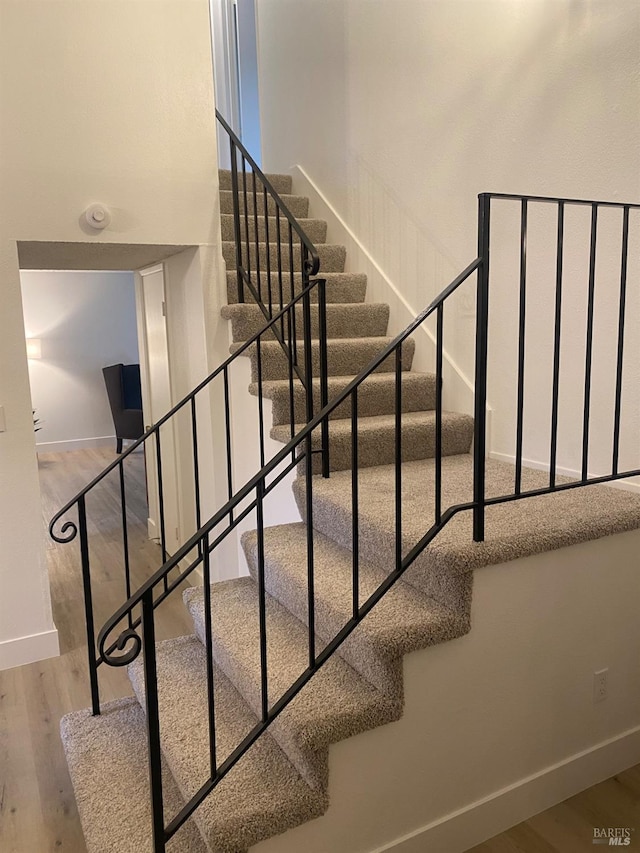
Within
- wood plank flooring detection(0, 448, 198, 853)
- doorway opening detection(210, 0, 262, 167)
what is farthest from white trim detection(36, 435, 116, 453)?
doorway opening detection(210, 0, 262, 167)

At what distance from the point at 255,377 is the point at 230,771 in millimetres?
1920

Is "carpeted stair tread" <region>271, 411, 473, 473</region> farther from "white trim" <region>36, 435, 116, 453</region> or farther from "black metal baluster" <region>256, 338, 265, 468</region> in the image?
"white trim" <region>36, 435, 116, 453</region>

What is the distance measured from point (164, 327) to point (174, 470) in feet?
3.03

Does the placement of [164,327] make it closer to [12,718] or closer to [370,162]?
[370,162]

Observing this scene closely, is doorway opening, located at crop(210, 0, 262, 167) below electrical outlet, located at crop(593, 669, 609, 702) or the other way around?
the other way around

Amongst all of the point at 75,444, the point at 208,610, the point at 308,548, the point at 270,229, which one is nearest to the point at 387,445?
the point at 308,548

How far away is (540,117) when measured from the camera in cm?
277

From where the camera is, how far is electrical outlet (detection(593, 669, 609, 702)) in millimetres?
2273

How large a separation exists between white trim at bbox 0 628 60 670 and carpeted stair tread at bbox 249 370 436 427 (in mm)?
1531

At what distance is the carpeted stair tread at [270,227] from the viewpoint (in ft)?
13.2

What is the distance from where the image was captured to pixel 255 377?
334 cm

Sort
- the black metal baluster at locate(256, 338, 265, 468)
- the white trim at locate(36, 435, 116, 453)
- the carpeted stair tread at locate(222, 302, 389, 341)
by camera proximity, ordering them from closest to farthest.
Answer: the black metal baluster at locate(256, 338, 265, 468), the carpeted stair tread at locate(222, 302, 389, 341), the white trim at locate(36, 435, 116, 453)

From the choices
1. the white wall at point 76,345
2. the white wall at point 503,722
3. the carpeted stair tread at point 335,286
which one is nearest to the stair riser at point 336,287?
the carpeted stair tread at point 335,286

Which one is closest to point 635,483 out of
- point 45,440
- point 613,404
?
point 613,404
